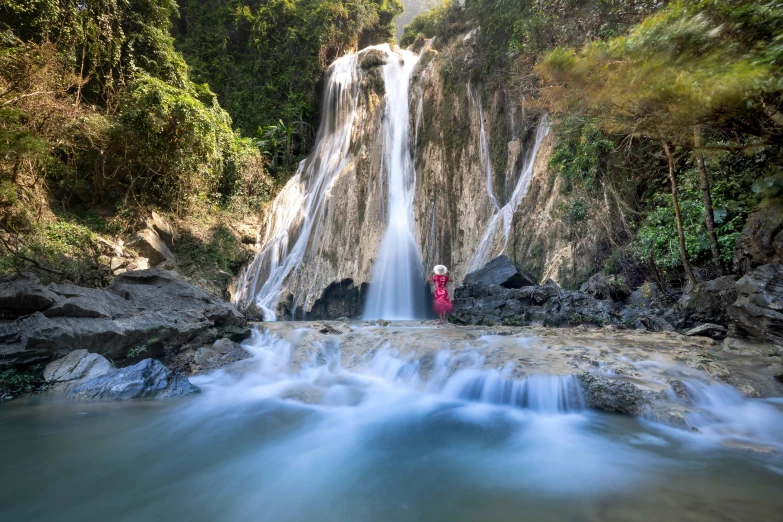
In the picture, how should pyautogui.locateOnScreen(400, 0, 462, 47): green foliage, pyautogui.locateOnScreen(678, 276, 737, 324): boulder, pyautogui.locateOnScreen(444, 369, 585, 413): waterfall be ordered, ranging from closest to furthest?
pyautogui.locateOnScreen(444, 369, 585, 413): waterfall < pyautogui.locateOnScreen(678, 276, 737, 324): boulder < pyautogui.locateOnScreen(400, 0, 462, 47): green foliage

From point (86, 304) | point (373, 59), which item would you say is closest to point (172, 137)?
point (86, 304)

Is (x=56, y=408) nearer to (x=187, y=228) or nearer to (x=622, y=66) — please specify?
(x=622, y=66)

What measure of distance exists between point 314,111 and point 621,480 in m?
22.2

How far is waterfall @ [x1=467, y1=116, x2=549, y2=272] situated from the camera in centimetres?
1227

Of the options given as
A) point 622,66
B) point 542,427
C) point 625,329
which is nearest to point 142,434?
point 542,427

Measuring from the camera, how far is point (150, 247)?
517 inches

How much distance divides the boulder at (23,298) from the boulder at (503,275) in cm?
864

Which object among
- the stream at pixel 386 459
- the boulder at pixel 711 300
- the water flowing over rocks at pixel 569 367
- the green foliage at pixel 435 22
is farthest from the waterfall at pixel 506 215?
the green foliage at pixel 435 22

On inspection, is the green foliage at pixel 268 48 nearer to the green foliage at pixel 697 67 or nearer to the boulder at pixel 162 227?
the boulder at pixel 162 227

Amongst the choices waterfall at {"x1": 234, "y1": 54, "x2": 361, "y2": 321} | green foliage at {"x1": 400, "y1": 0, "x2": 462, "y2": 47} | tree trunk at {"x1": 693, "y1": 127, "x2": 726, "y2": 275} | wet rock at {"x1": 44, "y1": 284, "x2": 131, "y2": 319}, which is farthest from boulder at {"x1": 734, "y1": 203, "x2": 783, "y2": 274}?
green foliage at {"x1": 400, "y1": 0, "x2": 462, "y2": 47}

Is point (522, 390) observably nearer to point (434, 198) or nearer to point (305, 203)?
point (434, 198)

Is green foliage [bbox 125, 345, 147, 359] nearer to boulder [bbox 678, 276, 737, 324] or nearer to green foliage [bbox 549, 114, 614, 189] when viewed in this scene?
boulder [bbox 678, 276, 737, 324]

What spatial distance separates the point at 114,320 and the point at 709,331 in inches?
381

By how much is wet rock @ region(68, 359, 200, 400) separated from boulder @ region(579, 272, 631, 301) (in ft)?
27.8
